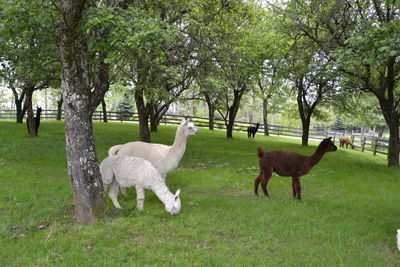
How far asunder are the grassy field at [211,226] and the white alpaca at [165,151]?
0.86m

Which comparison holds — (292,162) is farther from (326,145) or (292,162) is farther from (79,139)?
(79,139)

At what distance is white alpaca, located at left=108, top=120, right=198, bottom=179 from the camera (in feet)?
26.2

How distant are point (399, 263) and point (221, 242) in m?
2.63

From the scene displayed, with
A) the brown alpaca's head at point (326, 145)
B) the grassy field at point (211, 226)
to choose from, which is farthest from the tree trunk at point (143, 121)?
the brown alpaca's head at point (326, 145)

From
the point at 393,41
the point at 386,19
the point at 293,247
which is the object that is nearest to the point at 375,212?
the point at 293,247

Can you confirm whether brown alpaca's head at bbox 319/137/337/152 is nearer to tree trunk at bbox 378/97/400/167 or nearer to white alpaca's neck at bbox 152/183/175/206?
white alpaca's neck at bbox 152/183/175/206

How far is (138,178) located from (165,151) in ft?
5.54

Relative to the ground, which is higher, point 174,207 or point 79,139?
point 79,139

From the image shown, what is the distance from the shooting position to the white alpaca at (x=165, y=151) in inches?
315

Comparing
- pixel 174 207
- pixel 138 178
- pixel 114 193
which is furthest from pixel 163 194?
pixel 114 193

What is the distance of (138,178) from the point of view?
666 cm

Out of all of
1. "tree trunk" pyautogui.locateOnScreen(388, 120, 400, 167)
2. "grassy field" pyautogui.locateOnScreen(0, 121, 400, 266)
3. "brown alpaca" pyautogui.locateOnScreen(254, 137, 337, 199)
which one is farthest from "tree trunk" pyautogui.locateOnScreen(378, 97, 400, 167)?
"brown alpaca" pyautogui.locateOnScreen(254, 137, 337, 199)

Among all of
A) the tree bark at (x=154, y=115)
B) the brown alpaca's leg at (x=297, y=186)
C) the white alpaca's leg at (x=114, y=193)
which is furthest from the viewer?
the tree bark at (x=154, y=115)

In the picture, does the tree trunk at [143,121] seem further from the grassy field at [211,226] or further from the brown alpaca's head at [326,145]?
the brown alpaca's head at [326,145]
